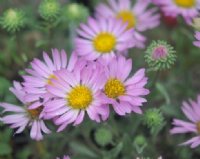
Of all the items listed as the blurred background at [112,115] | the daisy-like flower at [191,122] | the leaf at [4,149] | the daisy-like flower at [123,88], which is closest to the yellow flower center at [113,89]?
the daisy-like flower at [123,88]

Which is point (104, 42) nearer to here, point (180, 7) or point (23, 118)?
point (180, 7)

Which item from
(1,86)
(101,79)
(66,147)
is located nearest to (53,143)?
(66,147)

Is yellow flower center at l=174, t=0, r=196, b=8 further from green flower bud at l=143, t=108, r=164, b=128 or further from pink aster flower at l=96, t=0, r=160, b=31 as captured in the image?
green flower bud at l=143, t=108, r=164, b=128

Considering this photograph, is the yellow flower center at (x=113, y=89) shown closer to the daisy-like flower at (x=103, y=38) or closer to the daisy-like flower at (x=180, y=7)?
the daisy-like flower at (x=103, y=38)

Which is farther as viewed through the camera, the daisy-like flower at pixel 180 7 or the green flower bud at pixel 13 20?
the daisy-like flower at pixel 180 7

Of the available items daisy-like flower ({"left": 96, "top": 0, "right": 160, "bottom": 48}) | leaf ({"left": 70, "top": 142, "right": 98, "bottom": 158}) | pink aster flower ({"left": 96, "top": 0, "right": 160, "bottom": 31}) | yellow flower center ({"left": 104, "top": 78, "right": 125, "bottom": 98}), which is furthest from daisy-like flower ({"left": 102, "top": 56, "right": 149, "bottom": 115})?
pink aster flower ({"left": 96, "top": 0, "right": 160, "bottom": 31})

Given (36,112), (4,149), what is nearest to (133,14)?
(36,112)
